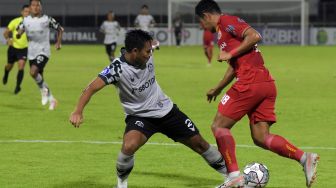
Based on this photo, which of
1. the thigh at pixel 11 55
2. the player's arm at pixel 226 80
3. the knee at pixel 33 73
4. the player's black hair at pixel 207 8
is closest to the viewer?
the player's black hair at pixel 207 8

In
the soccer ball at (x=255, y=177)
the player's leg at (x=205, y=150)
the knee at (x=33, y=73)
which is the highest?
the player's leg at (x=205, y=150)

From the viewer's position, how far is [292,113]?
16.7 m

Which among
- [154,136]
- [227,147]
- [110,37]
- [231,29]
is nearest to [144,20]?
[110,37]

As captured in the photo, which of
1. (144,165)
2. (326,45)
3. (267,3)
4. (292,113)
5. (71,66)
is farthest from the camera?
(267,3)

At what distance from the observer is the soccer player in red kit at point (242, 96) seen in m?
8.77

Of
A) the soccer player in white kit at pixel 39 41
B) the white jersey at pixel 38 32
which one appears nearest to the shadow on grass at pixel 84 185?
the soccer player in white kit at pixel 39 41

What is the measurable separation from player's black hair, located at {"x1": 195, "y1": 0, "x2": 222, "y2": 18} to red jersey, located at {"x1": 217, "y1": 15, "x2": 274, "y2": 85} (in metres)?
0.11

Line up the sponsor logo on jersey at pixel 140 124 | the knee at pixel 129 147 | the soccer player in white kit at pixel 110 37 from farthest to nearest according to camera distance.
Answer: the soccer player in white kit at pixel 110 37
the sponsor logo on jersey at pixel 140 124
the knee at pixel 129 147

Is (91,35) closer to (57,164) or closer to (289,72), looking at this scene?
(289,72)

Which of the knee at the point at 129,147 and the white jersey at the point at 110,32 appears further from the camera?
the white jersey at the point at 110,32

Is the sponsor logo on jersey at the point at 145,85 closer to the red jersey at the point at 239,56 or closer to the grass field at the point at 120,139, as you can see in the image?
the red jersey at the point at 239,56

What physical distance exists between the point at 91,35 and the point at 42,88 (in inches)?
1571

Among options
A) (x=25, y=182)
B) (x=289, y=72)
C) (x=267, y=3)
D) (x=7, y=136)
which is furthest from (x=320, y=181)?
(x=267, y=3)

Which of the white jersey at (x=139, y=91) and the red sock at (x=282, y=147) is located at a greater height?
the white jersey at (x=139, y=91)
